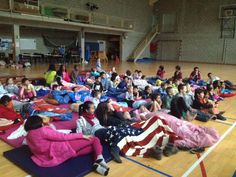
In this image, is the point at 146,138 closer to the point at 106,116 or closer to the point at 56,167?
the point at 106,116

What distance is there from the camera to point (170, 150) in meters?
3.45

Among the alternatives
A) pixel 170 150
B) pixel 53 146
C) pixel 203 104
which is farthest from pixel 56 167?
pixel 203 104

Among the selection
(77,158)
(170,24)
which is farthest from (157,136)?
(170,24)

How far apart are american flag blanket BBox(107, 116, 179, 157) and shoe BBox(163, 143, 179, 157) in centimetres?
11

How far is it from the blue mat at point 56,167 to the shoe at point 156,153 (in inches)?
26.4

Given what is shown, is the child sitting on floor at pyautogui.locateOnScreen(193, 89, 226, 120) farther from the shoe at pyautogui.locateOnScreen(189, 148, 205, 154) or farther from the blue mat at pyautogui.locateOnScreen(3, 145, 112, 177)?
the blue mat at pyautogui.locateOnScreen(3, 145, 112, 177)

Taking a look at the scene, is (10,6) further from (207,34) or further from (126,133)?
(207,34)

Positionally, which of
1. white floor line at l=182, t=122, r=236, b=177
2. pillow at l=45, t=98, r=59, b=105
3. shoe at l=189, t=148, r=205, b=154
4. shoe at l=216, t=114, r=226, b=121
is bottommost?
white floor line at l=182, t=122, r=236, b=177

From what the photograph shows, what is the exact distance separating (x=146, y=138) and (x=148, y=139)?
0.13 ft

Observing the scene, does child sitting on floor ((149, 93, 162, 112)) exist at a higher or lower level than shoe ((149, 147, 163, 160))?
higher

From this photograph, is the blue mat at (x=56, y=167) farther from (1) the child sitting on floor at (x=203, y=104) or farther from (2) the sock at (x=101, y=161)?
(1) the child sitting on floor at (x=203, y=104)

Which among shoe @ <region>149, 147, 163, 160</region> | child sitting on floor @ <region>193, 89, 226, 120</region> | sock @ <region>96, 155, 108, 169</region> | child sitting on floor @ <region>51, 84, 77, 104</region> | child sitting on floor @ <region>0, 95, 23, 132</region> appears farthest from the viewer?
child sitting on floor @ <region>51, 84, 77, 104</region>

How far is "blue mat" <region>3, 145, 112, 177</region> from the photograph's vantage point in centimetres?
281

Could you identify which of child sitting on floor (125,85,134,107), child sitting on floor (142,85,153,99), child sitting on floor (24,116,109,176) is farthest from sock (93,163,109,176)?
child sitting on floor (142,85,153,99)
